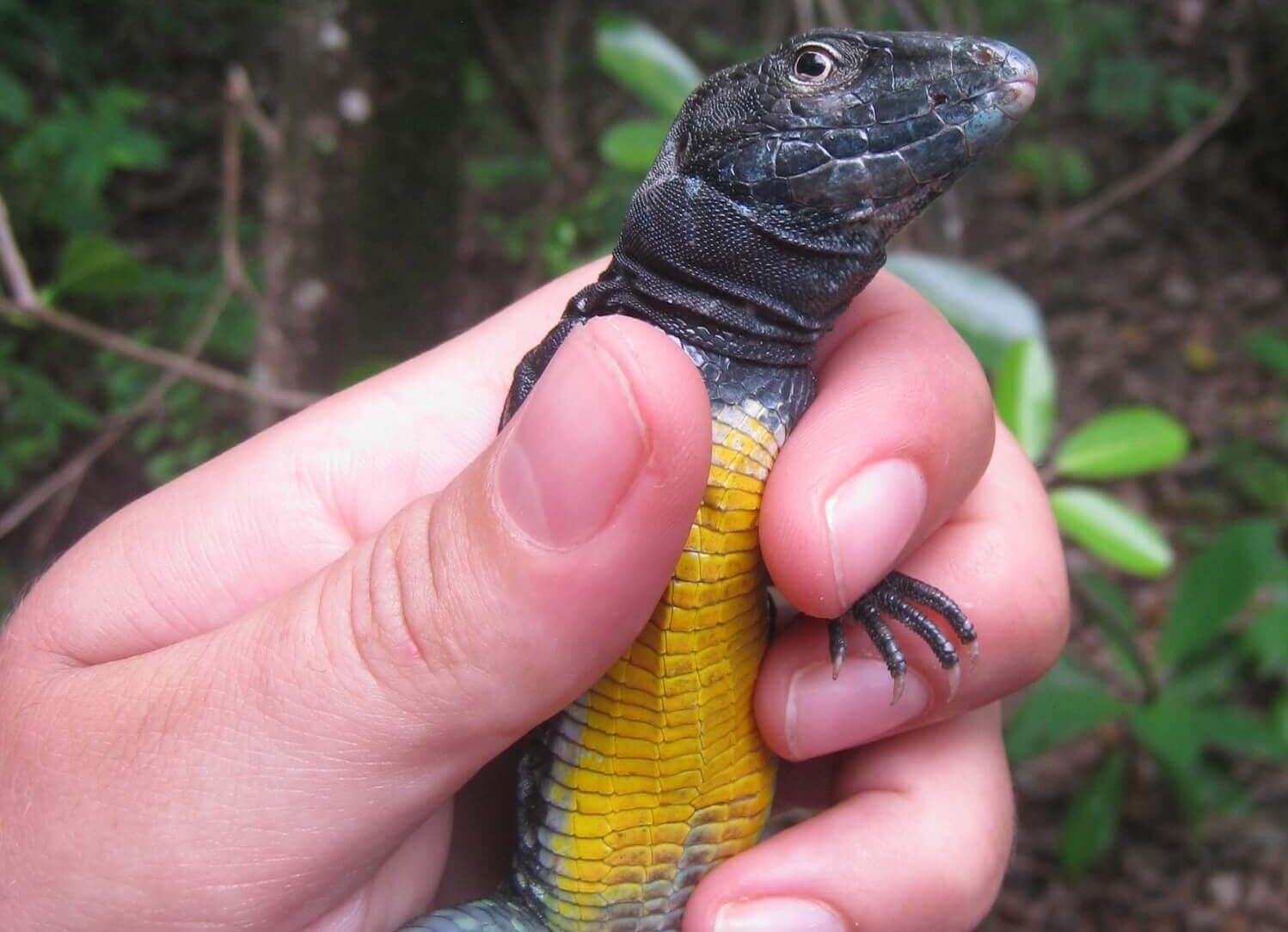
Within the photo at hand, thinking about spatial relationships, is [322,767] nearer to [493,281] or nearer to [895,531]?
[895,531]

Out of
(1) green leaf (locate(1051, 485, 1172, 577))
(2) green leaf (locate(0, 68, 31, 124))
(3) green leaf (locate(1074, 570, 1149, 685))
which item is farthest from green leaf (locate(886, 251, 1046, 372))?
(2) green leaf (locate(0, 68, 31, 124))

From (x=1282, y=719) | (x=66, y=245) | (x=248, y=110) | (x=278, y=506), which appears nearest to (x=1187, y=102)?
(x=1282, y=719)

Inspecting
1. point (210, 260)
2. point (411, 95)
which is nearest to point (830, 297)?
point (411, 95)

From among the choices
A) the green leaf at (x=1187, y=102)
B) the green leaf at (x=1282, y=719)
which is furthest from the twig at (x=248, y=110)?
the green leaf at (x=1187, y=102)

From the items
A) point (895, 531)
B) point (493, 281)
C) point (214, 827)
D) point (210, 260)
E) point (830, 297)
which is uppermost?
point (830, 297)

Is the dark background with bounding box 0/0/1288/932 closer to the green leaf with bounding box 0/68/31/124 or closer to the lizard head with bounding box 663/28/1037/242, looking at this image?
the green leaf with bounding box 0/68/31/124
